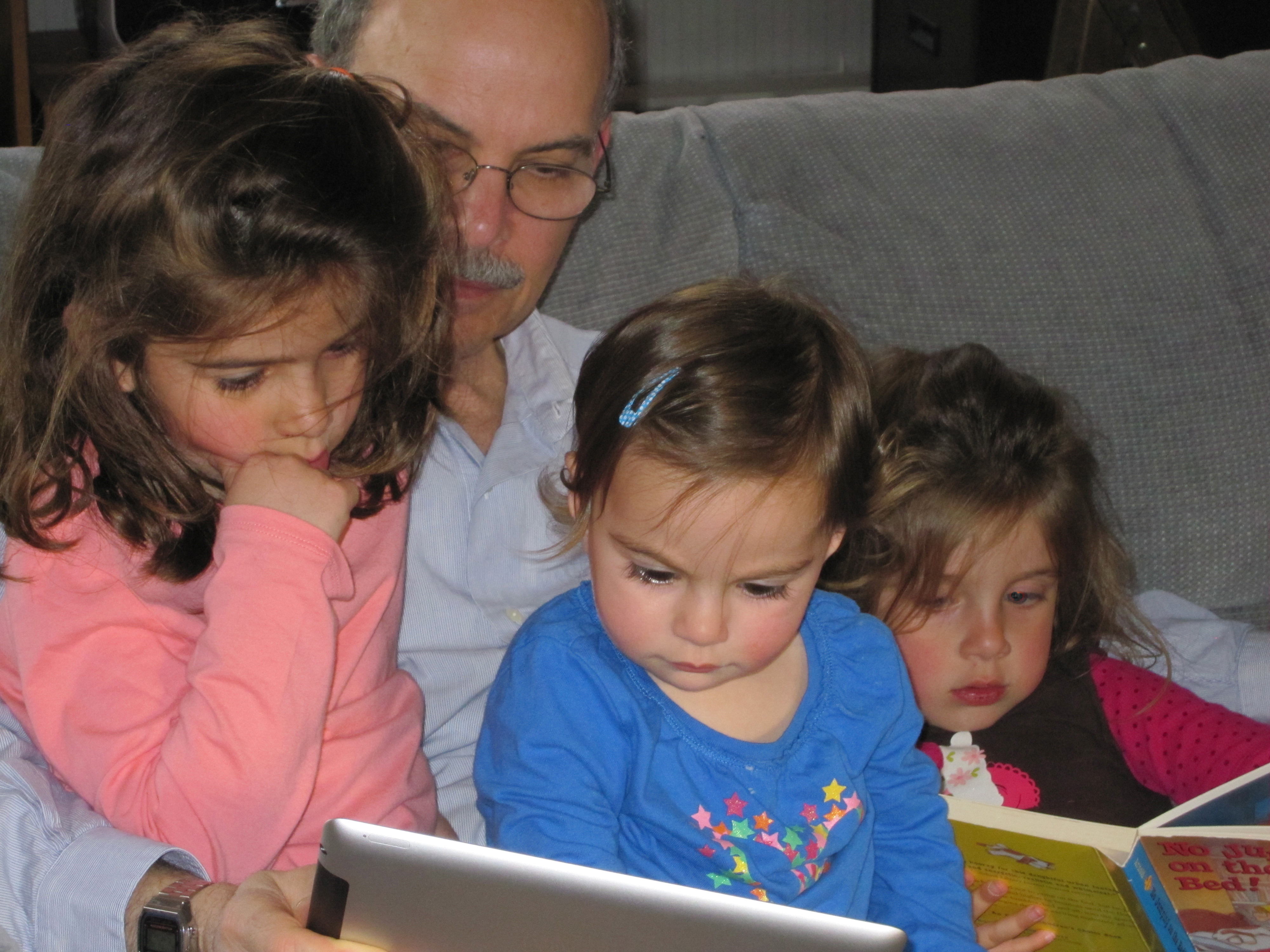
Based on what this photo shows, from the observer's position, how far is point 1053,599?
164cm

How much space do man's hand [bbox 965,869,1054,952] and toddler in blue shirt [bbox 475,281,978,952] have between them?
109 millimetres

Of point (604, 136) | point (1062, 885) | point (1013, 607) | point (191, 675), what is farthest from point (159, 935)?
point (604, 136)

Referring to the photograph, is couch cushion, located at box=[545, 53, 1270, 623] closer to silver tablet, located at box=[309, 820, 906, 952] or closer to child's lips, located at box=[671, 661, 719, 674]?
child's lips, located at box=[671, 661, 719, 674]

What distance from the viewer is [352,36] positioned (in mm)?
1625

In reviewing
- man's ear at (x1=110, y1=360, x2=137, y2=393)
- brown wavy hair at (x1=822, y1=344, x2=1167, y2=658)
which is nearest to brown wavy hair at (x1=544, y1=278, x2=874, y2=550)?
brown wavy hair at (x1=822, y1=344, x2=1167, y2=658)

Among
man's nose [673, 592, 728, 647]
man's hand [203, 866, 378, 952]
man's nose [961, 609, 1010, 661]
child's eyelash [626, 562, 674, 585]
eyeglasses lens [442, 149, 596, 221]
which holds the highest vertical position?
eyeglasses lens [442, 149, 596, 221]

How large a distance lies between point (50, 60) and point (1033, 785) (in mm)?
3881

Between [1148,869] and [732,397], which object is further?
[1148,869]

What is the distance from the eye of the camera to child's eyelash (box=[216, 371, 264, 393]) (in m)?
1.22

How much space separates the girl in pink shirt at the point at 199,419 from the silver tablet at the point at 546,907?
32 centimetres

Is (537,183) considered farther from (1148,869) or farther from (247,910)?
(1148,869)

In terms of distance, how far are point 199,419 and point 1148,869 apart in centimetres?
107

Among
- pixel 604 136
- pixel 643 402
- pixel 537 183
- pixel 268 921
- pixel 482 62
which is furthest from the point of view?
pixel 604 136

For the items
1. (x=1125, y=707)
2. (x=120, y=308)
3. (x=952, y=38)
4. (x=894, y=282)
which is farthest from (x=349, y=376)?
(x=952, y=38)
